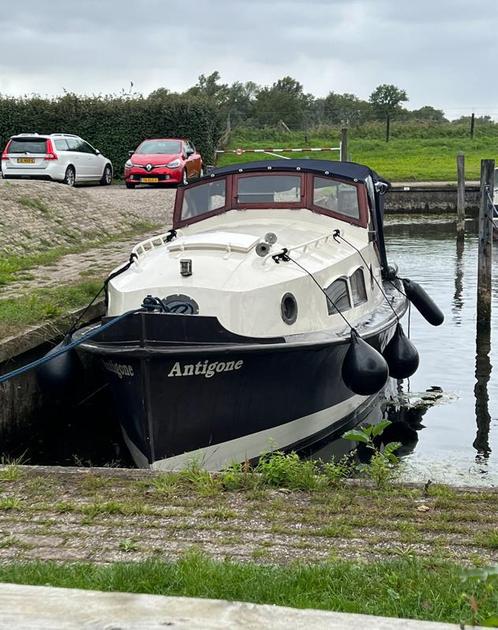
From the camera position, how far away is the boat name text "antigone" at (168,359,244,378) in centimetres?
785

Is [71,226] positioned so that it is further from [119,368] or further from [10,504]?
[10,504]

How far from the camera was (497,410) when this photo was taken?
1180cm

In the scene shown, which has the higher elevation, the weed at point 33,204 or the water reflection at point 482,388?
the weed at point 33,204

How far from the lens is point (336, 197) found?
11148mm

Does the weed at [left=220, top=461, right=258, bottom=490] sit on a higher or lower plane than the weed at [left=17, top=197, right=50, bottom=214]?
lower

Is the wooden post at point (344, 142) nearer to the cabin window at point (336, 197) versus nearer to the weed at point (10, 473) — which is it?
the cabin window at point (336, 197)

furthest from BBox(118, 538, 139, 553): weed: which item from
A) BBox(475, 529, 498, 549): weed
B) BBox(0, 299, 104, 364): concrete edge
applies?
BBox(0, 299, 104, 364): concrete edge

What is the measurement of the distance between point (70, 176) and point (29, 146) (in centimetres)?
152

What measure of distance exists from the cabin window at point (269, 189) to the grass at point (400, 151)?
79.7 feet

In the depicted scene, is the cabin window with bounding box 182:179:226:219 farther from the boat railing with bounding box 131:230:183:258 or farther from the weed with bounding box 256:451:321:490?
the weed with bounding box 256:451:321:490

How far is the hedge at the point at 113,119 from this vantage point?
1308 inches

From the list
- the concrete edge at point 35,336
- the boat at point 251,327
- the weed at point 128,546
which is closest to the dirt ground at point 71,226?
the concrete edge at point 35,336

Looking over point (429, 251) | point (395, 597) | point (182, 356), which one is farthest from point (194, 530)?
point (429, 251)

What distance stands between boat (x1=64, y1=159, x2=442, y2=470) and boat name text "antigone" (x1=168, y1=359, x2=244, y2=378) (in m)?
0.01
